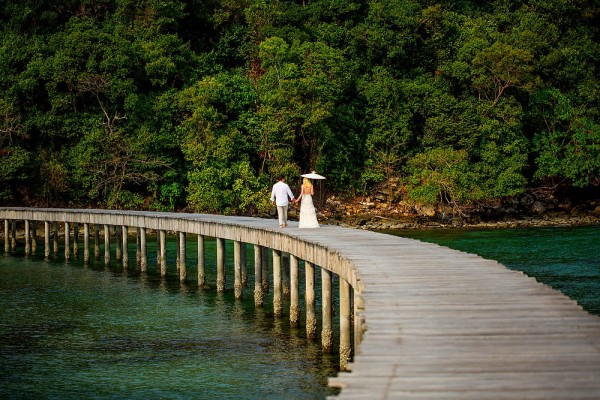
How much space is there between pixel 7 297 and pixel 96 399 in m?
12.0

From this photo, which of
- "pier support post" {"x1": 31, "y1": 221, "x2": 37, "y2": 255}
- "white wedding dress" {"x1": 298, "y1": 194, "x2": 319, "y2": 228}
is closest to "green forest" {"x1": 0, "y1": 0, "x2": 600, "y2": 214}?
"pier support post" {"x1": 31, "y1": 221, "x2": 37, "y2": 255}

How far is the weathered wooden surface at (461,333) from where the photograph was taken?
29.3 ft

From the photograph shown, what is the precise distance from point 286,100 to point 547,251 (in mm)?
16574

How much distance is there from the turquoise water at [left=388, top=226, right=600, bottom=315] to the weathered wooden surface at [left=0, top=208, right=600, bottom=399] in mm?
7993

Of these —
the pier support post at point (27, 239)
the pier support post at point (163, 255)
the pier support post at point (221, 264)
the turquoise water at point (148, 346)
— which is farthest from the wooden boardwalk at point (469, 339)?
the pier support post at point (27, 239)

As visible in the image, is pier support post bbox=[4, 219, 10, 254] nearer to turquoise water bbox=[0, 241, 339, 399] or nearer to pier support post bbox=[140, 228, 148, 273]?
pier support post bbox=[140, 228, 148, 273]

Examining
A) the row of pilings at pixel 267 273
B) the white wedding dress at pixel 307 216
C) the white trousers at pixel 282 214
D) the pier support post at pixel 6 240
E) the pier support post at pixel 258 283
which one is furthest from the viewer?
the pier support post at pixel 6 240

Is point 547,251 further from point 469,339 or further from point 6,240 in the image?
point 469,339

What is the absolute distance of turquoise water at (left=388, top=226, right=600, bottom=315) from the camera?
27691 millimetres

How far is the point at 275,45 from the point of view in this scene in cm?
4997

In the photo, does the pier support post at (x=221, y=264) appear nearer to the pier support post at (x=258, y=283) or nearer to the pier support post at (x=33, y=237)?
the pier support post at (x=258, y=283)

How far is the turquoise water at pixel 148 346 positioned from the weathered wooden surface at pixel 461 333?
7.17ft

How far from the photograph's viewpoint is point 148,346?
20.2 m

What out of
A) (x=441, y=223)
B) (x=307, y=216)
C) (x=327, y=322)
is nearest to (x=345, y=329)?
(x=327, y=322)
